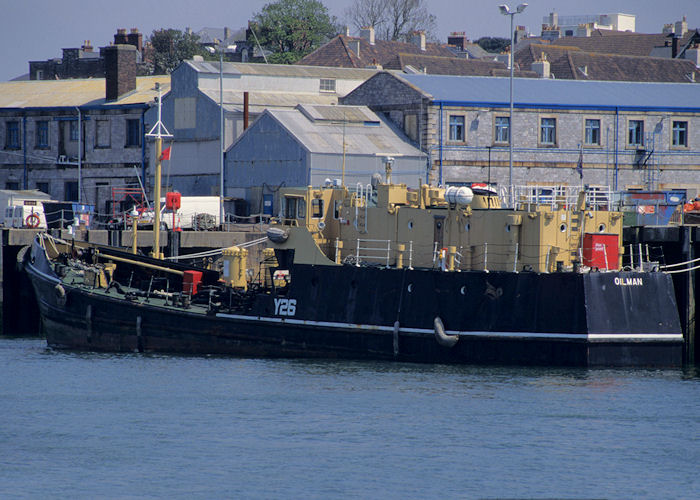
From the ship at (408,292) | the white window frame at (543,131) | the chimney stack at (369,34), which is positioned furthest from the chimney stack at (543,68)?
the ship at (408,292)

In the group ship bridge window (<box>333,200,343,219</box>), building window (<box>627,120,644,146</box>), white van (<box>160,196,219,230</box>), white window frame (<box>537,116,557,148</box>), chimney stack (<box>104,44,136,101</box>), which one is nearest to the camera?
ship bridge window (<box>333,200,343,219</box>)

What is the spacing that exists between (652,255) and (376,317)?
892 centimetres

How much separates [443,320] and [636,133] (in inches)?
1038

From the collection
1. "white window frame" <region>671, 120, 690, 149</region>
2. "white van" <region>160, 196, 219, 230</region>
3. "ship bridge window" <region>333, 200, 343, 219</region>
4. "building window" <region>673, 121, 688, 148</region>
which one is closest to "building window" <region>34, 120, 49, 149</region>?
"white van" <region>160, 196, 219, 230</region>

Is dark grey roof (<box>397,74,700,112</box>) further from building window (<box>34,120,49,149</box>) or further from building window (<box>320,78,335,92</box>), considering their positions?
building window (<box>34,120,49,149</box>)

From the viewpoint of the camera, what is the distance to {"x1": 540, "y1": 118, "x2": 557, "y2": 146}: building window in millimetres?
52781

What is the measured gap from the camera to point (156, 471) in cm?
2183

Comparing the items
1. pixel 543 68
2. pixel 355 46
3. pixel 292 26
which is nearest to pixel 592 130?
pixel 543 68

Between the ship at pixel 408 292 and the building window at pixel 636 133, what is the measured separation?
68.0 feet

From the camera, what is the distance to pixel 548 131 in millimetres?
52906

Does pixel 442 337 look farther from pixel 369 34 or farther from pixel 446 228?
pixel 369 34

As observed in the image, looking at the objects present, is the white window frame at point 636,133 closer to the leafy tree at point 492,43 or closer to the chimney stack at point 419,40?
the chimney stack at point 419,40

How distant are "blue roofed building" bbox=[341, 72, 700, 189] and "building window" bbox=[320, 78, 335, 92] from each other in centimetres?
784

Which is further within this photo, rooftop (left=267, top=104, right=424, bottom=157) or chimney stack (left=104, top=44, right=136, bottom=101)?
chimney stack (left=104, top=44, right=136, bottom=101)
